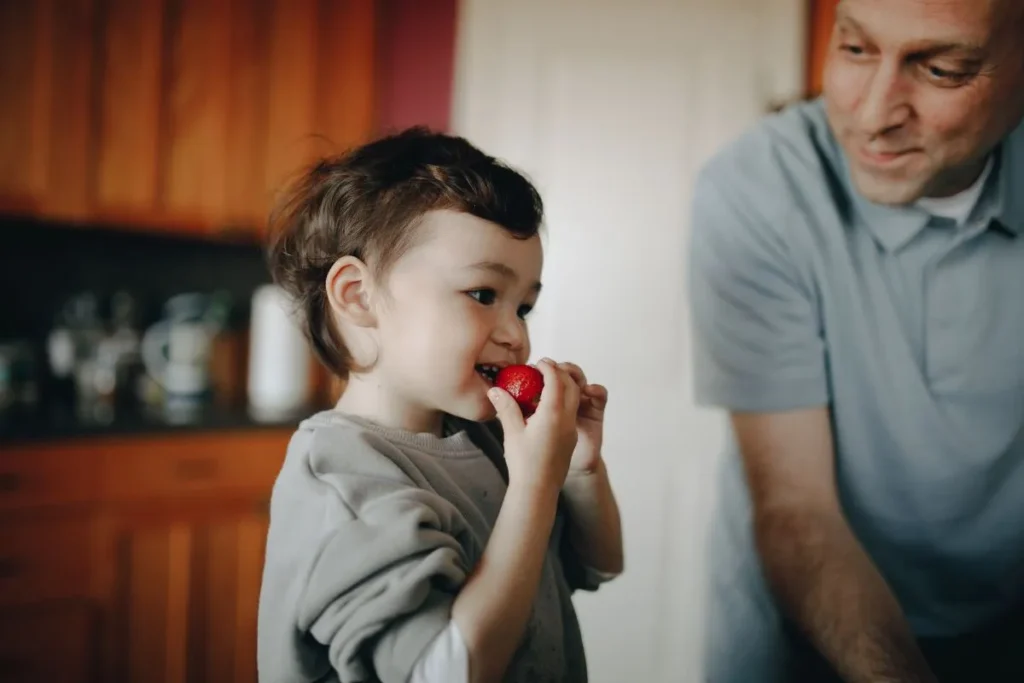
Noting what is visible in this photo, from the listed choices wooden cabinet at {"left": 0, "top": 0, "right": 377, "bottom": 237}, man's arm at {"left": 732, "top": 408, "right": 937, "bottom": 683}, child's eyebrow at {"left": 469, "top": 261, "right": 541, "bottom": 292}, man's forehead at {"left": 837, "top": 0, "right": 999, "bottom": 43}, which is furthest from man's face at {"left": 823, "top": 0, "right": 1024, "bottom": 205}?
wooden cabinet at {"left": 0, "top": 0, "right": 377, "bottom": 237}

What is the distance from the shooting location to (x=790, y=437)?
2.43ft

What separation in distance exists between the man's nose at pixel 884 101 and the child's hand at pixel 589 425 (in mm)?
316

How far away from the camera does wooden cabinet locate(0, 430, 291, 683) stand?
1.46m

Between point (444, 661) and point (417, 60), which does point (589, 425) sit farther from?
Answer: point (417, 60)

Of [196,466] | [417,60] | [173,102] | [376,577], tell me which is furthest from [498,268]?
[173,102]

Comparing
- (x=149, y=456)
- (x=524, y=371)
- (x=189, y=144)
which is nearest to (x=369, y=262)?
(x=524, y=371)

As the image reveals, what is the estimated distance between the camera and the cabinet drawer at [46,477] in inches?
57.1

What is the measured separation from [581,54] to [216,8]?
1.31 m

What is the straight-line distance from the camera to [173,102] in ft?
5.87

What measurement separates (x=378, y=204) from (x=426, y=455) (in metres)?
0.20

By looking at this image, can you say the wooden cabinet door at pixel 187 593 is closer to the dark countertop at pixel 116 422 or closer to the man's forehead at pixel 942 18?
the dark countertop at pixel 116 422

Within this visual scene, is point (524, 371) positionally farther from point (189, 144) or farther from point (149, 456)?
point (189, 144)

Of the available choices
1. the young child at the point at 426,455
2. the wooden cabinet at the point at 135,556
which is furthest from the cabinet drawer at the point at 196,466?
the young child at the point at 426,455

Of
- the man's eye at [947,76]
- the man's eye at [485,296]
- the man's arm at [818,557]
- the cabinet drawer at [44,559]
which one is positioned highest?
the man's eye at [947,76]
